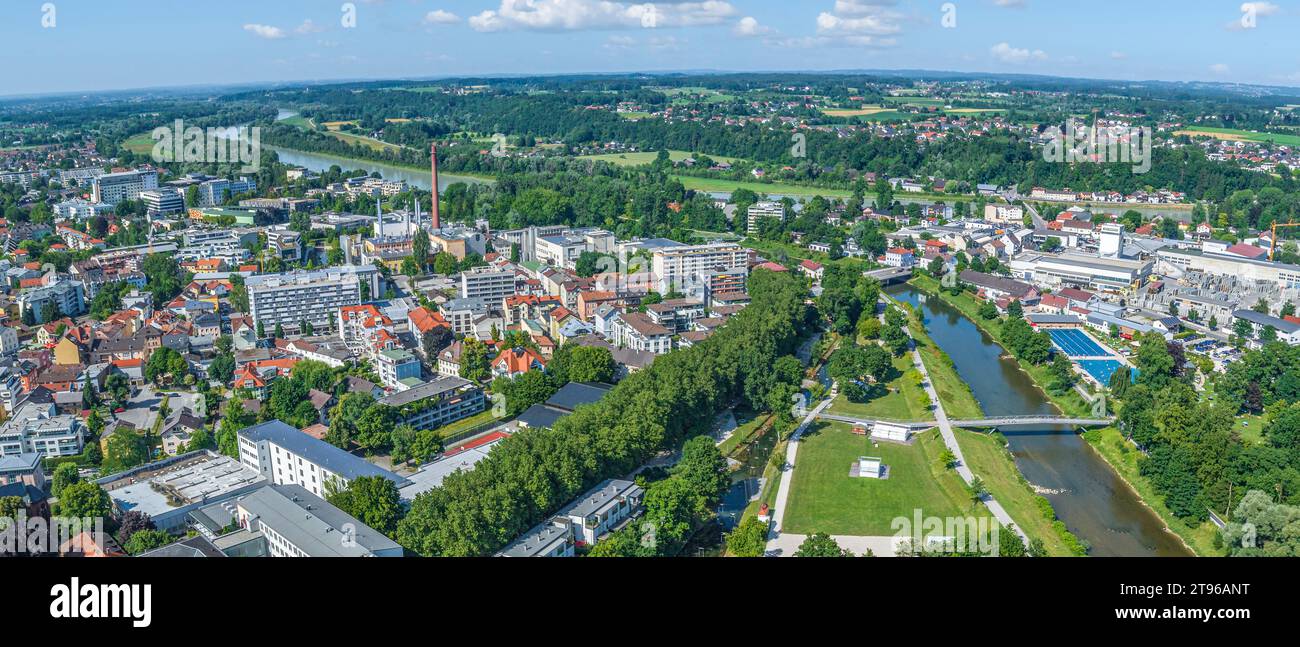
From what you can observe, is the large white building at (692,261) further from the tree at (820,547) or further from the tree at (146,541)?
the tree at (146,541)

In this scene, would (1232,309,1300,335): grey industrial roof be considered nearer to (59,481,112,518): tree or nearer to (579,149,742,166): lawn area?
(59,481,112,518): tree

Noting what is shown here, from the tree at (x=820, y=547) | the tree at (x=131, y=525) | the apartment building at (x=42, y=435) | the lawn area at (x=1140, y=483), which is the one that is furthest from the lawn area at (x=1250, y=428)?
the apartment building at (x=42, y=435)

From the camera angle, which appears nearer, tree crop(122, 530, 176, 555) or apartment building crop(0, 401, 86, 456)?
tree crop(122, 530, 176, 555)

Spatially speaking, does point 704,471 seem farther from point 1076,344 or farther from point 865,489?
point 1076,344

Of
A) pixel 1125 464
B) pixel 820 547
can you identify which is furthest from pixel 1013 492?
pixel 820 547

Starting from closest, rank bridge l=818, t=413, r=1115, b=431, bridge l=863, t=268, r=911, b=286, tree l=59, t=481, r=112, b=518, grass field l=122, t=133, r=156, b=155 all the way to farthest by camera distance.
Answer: tree l=59, t=481, r=112, b=518
bridge l=818, t=413, r=1115, b=431
bridge l=863, t=268, r=911, b=286
grass field l=122, t=133, r=156, b=155

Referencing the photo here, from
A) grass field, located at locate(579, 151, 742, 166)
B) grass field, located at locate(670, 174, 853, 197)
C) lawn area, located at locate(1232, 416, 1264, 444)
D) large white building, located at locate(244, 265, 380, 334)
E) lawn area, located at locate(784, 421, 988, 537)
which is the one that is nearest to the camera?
lawn area, located at locate(784, 421, 988, 537)

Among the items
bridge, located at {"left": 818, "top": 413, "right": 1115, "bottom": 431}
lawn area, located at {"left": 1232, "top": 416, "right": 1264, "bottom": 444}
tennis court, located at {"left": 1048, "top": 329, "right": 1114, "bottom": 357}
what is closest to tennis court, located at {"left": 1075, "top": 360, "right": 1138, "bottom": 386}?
tennis court, located at {"left": 1048, "top": 329, "right": 1114, "bottom": 357}
